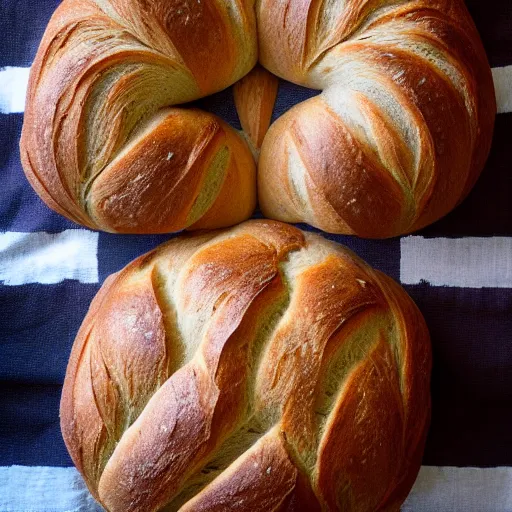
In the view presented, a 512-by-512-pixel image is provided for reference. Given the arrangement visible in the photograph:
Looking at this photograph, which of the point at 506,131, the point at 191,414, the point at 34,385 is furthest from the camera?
the point at 34,385

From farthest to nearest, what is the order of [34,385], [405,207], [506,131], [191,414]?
[34,385] → [506,131] → [405,207] → [191,414]

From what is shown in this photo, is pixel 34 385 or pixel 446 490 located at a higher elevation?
pixel 34 385

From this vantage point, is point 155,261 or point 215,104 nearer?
point 155,261

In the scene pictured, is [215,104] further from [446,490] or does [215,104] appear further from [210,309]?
[446,490]

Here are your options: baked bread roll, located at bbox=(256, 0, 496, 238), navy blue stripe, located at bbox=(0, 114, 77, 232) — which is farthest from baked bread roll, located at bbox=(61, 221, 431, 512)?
navy blue stripe, located at bbox=(0, 114, 77, 232)

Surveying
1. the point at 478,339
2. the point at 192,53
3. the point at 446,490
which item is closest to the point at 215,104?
the point at 192,53

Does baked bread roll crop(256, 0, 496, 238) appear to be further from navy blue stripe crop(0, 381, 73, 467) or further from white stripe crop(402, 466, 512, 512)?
navy blue stripe crop(0, 381, 73, 467)
